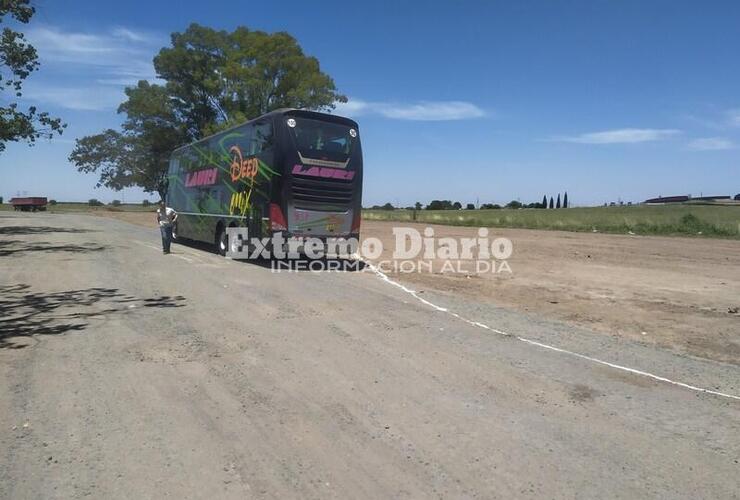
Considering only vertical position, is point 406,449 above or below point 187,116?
below

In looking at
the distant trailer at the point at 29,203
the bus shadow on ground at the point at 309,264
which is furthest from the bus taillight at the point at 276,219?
the distant trailer at the point at 29,203

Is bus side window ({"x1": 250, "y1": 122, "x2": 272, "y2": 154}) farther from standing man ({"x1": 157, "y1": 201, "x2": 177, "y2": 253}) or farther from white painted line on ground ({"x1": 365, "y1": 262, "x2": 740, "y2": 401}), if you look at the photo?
white painted line on ground ({"x1": 365, "y1": 262, "x2": 740, "y2": 401})

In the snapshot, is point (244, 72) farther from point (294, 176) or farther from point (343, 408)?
point (343, 408)

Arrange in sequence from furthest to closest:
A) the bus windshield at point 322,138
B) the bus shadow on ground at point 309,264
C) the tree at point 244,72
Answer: the tree at point 244,72
the bus shadow on ground at point 309,264
the bus windshield at point 322,138

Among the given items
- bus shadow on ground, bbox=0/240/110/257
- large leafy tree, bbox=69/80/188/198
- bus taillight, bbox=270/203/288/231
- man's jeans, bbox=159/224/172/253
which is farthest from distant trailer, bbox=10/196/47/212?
bus taillight, bbox=270/203/288/231

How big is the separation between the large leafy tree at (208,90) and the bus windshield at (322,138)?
2989 cm

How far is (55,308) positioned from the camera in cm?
896

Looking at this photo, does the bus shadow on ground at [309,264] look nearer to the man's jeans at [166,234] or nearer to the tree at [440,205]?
the man's jeans at [166,234]

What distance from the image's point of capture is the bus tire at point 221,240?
17.9 metres

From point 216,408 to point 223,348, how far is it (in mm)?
1969

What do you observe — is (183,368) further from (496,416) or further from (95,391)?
(496,416)

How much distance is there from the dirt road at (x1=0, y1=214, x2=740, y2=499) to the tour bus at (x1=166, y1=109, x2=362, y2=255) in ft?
19.0

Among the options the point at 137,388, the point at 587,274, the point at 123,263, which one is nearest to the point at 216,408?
the point at 137,388

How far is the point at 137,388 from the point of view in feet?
17.5
